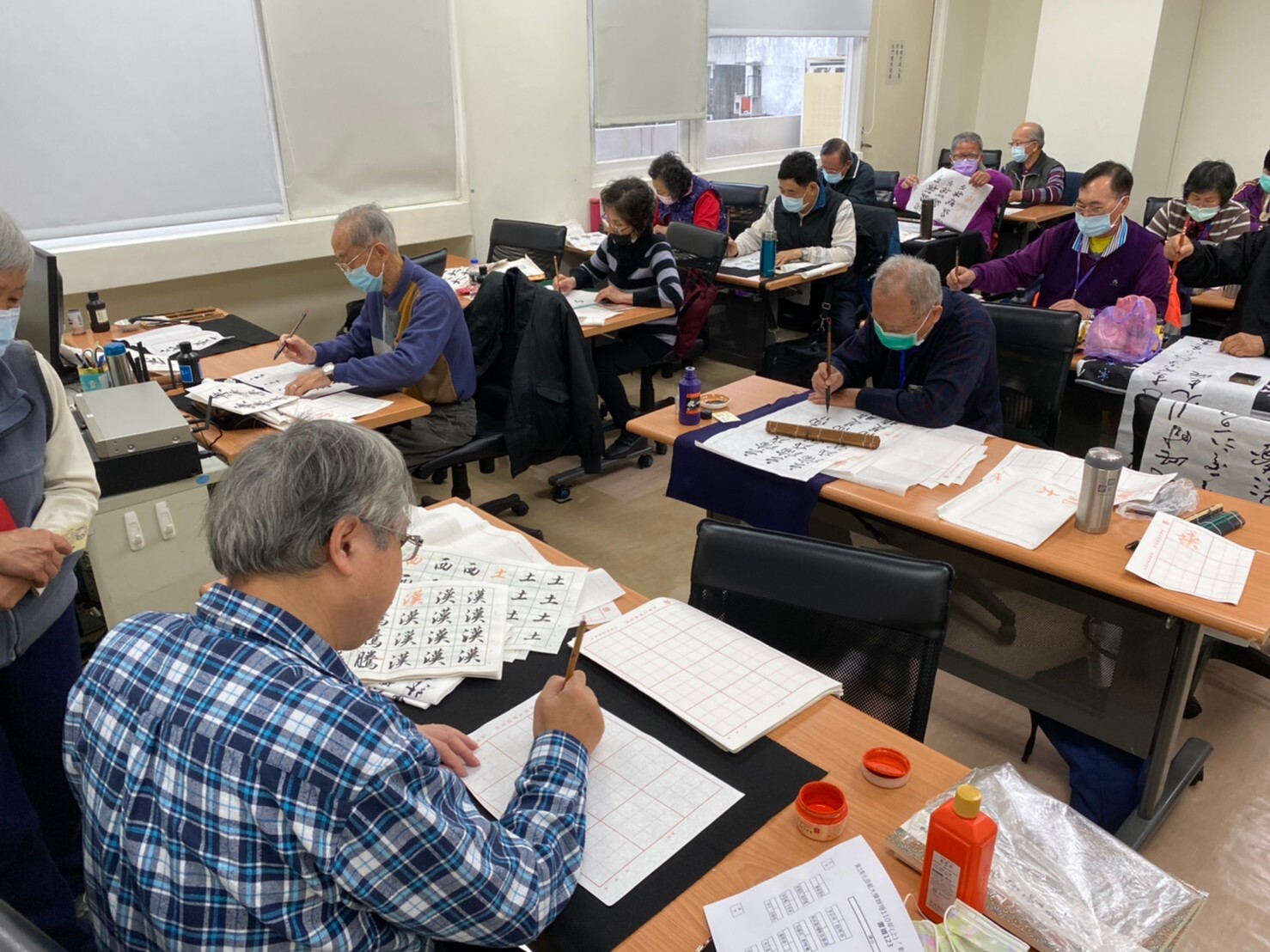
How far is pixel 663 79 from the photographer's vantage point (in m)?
5.87

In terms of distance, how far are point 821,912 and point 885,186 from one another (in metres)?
6.55

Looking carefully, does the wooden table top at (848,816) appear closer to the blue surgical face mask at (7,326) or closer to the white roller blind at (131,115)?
the blue surgical face mask at (7,326)

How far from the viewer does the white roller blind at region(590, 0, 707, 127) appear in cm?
550

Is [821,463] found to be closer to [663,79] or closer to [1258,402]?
[1258,402]

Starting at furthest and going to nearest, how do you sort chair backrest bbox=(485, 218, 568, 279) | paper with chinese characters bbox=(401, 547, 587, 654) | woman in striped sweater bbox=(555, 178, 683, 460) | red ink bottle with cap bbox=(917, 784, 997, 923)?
chair backrest bbox=(485, 218, 568, 279), woman in striped sweater bbox=(555, 178, 683, 460), paper with chinese characters bbox=(401, 547, 587, 654), red ink bottle with cap bbox=(917, 784, 997, 923)

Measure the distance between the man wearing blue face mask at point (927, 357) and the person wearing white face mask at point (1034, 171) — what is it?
444 cm

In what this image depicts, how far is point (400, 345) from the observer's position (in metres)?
2.81

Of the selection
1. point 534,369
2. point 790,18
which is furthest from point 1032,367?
point 790,18

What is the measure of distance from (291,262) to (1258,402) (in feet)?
14.5

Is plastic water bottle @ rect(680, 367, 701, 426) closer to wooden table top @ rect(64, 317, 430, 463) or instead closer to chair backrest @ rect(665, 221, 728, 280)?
wooden table top @ rect(64, 317, 430, 463)

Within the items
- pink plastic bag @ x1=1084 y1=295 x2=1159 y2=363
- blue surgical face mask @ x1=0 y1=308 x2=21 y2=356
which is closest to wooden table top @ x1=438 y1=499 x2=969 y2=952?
blue surgical face mask @ x1=0 y1=308 x2=21 y2=356

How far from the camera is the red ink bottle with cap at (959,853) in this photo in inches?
35.9

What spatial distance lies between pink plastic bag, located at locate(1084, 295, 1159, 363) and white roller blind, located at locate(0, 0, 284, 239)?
398cm

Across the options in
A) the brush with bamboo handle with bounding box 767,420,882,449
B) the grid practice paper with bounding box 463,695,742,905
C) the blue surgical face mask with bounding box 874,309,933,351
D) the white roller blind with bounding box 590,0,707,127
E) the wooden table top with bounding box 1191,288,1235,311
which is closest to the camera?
the grid practice paper with bounding box 463,695,742,905
